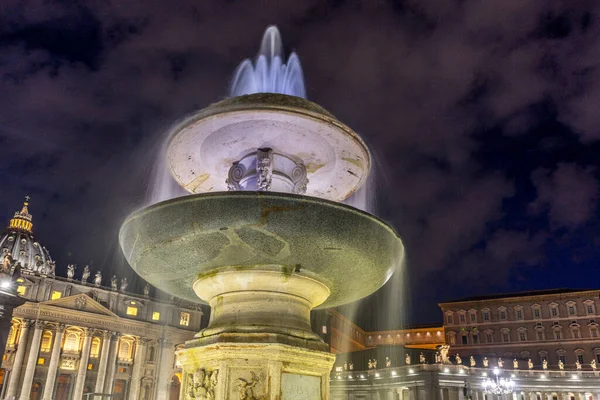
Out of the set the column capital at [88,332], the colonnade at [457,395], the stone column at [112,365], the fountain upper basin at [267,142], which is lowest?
the colonnade at [457,395]

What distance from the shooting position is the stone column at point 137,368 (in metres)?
57.8

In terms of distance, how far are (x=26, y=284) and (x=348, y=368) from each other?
36590mm

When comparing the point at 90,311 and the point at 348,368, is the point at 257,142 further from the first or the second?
the point at 90,311

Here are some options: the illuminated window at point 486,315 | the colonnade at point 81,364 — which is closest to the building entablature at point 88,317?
the colonnade at point 81,364

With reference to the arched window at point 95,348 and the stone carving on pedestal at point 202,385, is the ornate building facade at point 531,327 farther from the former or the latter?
the stone carving on pedestal at point 202,385

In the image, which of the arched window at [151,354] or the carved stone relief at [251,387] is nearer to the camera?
the carved stone relief at [251,387]

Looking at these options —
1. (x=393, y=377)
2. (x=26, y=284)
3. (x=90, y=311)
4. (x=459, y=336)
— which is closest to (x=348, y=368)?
(x=393, y=377)

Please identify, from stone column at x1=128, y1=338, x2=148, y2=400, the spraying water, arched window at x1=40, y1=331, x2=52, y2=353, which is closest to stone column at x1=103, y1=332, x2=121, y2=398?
stone column at x1=128, y1=338, x2=148, y2=400

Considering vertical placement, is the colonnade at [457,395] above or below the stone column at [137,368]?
below

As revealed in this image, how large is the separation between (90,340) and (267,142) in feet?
188

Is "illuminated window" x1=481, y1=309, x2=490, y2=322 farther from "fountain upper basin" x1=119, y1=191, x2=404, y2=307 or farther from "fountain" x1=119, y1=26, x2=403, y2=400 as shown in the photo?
"fountain upper basin" x1=119, y1=191, x2=404, y2=307

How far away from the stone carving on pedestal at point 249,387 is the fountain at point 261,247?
1 centimetres

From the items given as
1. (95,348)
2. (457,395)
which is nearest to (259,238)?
(457,395)

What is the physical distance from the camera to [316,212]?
5.11m
